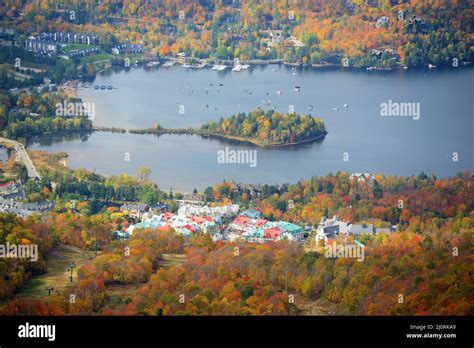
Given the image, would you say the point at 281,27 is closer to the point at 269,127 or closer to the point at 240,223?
the point at 269,127

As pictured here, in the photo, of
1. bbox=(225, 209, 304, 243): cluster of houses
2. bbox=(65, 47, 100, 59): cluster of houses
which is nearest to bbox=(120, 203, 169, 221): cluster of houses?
bbox=(225, 209, 304, 243): cluster of houses

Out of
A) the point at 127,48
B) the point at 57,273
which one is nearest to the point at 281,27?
the point at 127,48

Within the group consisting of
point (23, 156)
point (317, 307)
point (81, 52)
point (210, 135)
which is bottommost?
point (317, 307)

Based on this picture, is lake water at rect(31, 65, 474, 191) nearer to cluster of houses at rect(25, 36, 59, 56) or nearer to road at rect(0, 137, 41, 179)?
road at rect(0, 137, 41, 179)

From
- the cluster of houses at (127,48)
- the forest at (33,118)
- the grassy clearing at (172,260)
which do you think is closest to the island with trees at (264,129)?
the forest at (33,118)

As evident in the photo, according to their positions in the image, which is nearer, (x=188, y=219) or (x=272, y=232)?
(x=272, y=232)
